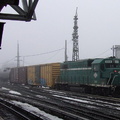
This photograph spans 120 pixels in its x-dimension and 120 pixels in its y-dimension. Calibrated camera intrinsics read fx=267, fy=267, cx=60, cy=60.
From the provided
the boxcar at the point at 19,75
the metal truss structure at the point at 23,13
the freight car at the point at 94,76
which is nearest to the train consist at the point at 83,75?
the freight car at the point at 94,76

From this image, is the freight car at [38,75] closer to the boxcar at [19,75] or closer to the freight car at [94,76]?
the boxcar at [19,75]

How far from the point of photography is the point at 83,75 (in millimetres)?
23656

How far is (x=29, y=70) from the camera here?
37094 mm

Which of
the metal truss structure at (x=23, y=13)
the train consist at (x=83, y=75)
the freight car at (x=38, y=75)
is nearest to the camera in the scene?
the metal truss structure at (x=23, y=13)

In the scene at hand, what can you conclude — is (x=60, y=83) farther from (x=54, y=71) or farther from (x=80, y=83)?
(x=80, y=83)

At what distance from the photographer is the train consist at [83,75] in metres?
20.1

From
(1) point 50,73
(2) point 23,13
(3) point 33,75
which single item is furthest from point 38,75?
(2) point 23,13

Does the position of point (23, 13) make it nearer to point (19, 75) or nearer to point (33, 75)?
point (33, 75)

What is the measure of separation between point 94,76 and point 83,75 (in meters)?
2.08

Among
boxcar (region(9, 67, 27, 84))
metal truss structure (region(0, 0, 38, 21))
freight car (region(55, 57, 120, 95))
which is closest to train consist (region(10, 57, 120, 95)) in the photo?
freight car (region(55, 57, 120, 95))

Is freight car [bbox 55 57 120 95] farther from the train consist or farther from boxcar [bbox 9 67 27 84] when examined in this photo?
boxcar [bbox 9 67 27 84]

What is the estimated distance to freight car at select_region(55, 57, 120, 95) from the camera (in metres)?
19.8

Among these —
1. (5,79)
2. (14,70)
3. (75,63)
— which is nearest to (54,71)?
(75,63)

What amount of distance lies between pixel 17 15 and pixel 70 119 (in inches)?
172
